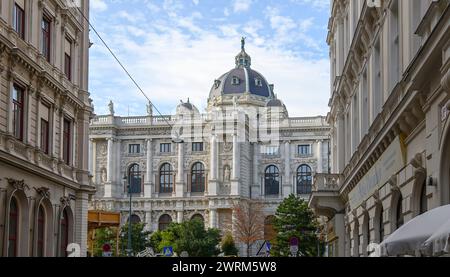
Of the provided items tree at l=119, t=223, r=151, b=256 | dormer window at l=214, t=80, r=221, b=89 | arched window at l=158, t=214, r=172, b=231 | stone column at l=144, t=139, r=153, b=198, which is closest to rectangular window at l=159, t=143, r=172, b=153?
stone column at l=144, t=139, r=153, b=198

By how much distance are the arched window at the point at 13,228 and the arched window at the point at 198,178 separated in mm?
85856

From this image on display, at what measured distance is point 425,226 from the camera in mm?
8422

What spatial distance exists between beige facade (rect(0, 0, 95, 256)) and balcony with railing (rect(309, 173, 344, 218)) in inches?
424

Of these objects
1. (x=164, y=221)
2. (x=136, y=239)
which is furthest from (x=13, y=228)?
(x=164, y=221)

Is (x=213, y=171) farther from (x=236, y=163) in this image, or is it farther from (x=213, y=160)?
(x=236, y=163)

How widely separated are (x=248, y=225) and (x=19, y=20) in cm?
7192

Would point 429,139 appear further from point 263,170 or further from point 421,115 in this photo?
point 263,170

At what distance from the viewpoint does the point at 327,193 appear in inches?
1447

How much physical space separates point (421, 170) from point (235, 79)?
118 meters

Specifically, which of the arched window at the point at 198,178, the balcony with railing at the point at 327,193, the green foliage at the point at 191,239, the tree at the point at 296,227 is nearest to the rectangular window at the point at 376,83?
the balcony with railing at the point at 327,193

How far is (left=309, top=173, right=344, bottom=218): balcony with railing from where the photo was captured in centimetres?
3659

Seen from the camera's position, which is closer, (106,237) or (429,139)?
(429,139)

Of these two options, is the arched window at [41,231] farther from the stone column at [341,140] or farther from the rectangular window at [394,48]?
the rectangular window at [394,48]
